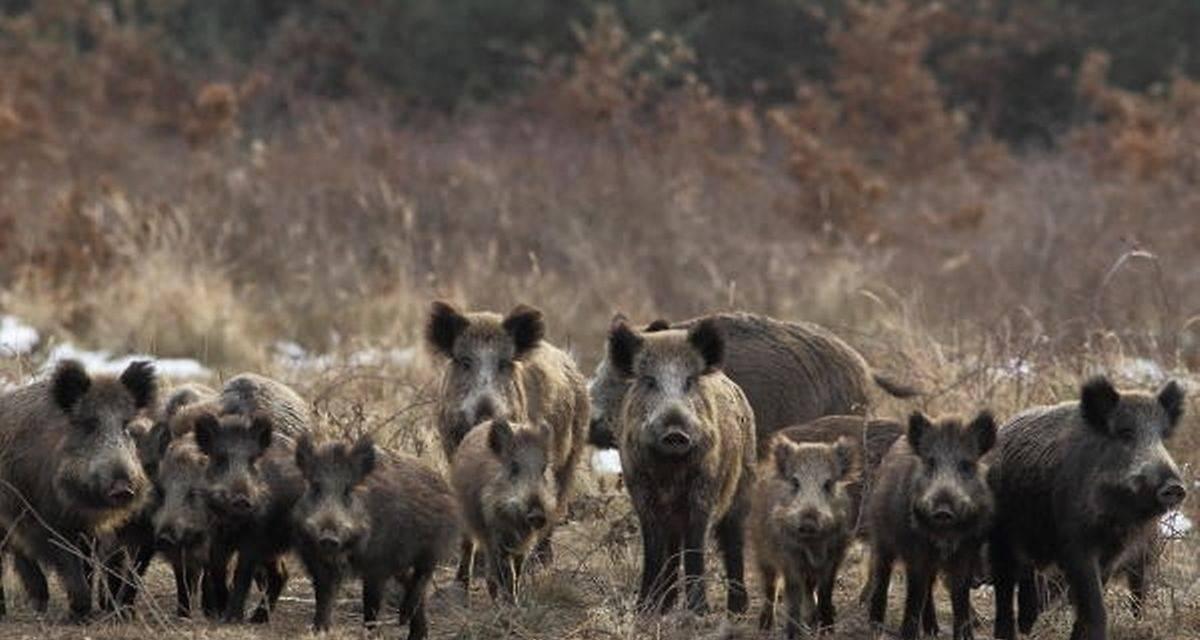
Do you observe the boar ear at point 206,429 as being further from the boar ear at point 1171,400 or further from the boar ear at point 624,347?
the boar ear at point 1171,400

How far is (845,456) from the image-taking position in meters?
9.16

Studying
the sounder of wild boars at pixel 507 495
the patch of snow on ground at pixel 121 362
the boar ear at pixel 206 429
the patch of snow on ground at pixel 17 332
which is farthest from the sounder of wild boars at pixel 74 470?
the patch of snow on ground at pixel 17 332

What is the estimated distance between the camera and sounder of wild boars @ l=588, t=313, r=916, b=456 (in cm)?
1127

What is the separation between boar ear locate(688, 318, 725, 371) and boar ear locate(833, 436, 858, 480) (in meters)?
0.71

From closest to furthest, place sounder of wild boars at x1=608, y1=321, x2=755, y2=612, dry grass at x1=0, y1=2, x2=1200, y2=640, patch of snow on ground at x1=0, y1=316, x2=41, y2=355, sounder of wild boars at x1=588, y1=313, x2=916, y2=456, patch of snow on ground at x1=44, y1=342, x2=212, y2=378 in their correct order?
sounder of wild boars at x1=608, y1=321, x2=755, y2=612 → sounder of wild boars at x1=588, y1=313, x2=916, y2=456 → dry grass at x1=0, y1=2, x2=1200, y2=640 → patch of snow on ground at x1=44, y1=342, x2=212, y2=378 → patch of snow on ground at x1=0, y1=316, x2=41, y2=355

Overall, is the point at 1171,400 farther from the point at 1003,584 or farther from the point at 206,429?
the point at 206,429

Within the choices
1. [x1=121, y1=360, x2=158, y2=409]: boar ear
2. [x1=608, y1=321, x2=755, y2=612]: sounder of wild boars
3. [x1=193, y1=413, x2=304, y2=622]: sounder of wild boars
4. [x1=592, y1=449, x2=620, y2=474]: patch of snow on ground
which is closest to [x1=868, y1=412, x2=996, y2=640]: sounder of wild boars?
[x1=608, y1=321, x2=755, y2=612]: sounder of wild boars

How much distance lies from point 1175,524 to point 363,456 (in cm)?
419

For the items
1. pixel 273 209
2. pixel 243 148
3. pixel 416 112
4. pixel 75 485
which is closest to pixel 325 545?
pixel 75 485

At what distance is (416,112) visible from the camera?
2950cm

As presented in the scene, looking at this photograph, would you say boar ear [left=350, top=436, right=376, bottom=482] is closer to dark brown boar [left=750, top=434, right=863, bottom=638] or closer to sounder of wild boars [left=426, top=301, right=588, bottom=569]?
dark brown boar [left=750, top=434, right=863, bottom=638]

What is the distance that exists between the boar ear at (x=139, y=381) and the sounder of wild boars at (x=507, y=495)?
128 centimetres

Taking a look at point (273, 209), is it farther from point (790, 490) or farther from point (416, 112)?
point (790, 490)

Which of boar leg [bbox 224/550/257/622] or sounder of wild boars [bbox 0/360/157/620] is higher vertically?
sounder of wild boars [bbox 0/360/157/620]
